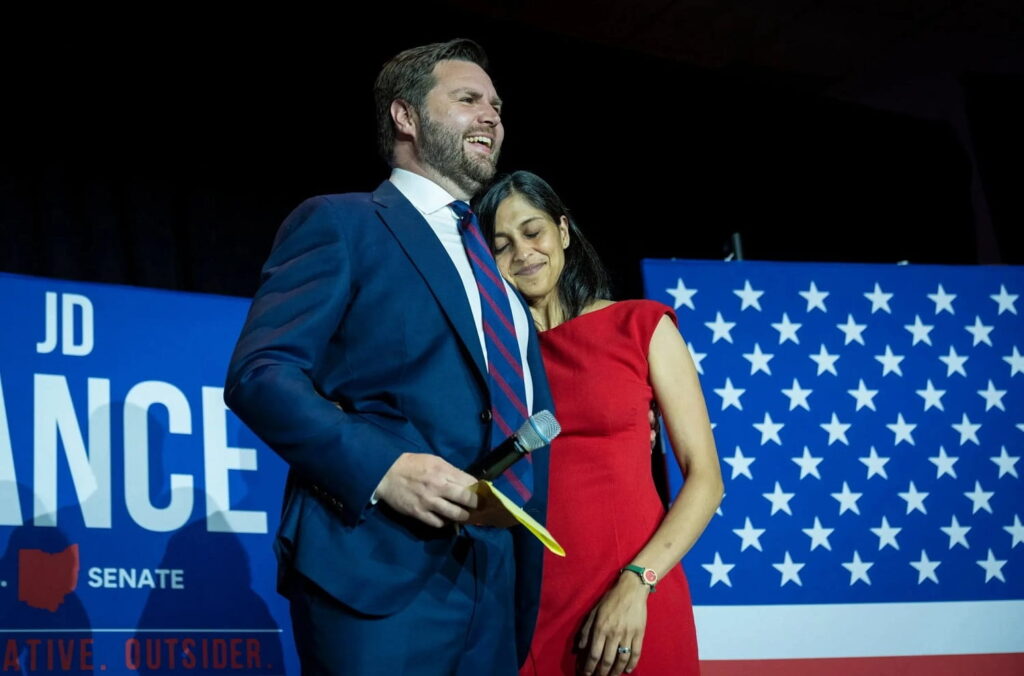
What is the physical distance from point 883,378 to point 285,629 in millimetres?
1689

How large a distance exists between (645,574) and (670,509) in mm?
154

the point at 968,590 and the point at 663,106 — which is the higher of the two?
the point at 663,106

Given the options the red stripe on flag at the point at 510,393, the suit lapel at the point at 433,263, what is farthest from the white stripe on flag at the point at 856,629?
the suit lapel at the point at 433,263

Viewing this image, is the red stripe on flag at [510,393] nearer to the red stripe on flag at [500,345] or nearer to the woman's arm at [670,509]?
the red stripe on flag at [500,345]

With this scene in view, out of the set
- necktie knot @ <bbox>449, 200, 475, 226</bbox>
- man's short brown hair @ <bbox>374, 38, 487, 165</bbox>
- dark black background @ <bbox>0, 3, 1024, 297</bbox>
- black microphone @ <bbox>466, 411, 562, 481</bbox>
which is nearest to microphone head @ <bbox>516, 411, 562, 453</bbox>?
black microphone @ <bbox>466, 411, 562, 481</bbox>

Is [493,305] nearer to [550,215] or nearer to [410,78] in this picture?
[410,78]

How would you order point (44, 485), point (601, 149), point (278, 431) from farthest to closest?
point (601, 149) → point (44, 485) → point (278, 431)

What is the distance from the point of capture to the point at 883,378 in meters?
2.98

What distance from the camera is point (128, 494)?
2561mm

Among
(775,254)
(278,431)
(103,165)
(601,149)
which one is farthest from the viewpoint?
(775,254)

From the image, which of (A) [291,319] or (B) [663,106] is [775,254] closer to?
(B) [663,106]

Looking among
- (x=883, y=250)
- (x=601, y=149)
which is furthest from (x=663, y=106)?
(x=883, y=250)

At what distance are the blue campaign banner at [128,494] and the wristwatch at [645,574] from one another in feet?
3.98

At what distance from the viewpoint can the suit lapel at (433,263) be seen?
1383 millimetres
